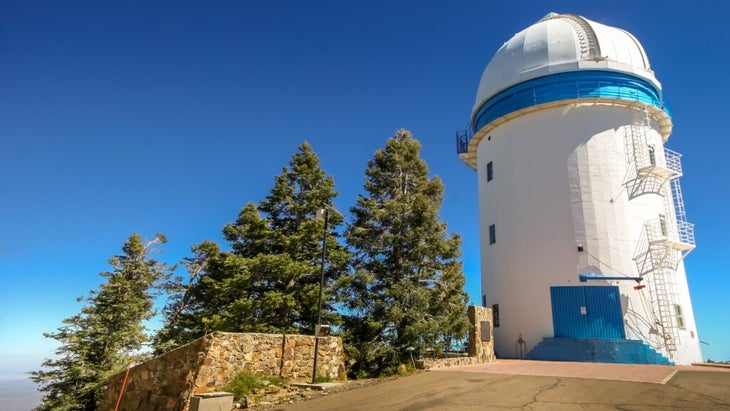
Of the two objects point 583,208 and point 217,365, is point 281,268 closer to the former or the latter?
point 217,365

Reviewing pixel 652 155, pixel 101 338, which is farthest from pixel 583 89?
pixel 101 338

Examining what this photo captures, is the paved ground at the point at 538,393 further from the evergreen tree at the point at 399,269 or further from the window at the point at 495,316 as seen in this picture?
the window at the point at 495,316

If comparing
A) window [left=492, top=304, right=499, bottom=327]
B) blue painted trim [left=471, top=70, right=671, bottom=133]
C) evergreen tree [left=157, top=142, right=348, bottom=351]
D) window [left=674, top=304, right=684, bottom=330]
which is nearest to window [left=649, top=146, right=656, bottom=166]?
blue painted trim [left=471, top=70, right=671, bottom=133]

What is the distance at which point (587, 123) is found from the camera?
22109 mm

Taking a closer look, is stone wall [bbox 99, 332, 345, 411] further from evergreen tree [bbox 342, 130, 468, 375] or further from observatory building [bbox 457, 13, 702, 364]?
observatory building [bbox 457, 13, 702, 364]

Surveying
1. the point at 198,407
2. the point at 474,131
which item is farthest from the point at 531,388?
the point at 474,131

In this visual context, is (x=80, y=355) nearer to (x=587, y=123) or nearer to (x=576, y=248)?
(x=576, y=248)

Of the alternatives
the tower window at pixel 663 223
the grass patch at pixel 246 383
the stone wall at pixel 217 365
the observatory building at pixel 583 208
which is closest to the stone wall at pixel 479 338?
the observatory building at pixel 583 208

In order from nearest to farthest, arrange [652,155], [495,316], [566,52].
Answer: [652,155] → [495,316] → [566,52]

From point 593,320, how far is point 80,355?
946 inches

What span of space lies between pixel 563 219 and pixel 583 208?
3.52 feet

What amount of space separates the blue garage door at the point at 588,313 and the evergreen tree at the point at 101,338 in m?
20.9

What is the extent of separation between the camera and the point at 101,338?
20.4 metres

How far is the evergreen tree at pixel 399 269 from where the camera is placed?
15.9 metres
